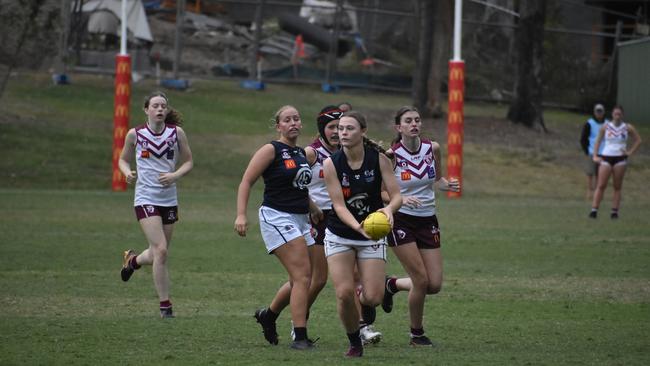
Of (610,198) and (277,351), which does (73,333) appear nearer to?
(277,351)

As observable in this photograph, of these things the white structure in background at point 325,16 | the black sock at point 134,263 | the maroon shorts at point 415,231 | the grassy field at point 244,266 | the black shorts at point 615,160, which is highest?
the white structure in background at point 325,16

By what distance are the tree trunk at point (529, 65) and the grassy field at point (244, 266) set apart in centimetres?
232

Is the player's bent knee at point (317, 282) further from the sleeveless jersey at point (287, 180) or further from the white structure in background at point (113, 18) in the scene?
the white structure in background at point (113, 18)

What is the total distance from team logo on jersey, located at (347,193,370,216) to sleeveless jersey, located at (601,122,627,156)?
13.8m

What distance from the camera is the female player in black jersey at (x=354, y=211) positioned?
30.1ft

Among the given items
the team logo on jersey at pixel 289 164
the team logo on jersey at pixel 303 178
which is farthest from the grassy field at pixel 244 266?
the team logo on jersey at pixel 289 164

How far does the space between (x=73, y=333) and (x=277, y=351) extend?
2047 mm

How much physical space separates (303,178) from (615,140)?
44.6ft

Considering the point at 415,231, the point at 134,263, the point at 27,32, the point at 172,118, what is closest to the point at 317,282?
the point at 415,231

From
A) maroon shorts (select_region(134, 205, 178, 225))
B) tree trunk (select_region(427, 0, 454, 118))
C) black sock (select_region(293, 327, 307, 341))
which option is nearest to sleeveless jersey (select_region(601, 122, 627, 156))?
maroon shorts (select_region(134, 205, 178, 225))

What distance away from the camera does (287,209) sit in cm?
978

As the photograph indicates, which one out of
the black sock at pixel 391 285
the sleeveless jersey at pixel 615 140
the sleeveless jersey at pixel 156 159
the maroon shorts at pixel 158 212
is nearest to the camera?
the black sock at pixel 391 285

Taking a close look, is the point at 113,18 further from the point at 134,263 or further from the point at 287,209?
the point at 287,209

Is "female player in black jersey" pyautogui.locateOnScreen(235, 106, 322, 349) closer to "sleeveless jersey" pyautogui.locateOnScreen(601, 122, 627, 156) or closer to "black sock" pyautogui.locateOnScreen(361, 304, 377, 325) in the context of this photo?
"black sock" pyautogui.locateOnScreen(361, 304, 377, 325)
